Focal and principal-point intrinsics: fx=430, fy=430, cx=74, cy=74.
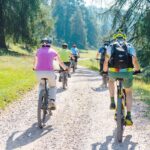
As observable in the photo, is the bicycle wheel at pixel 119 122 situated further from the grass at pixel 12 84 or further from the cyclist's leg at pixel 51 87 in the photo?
the grass at pixel 12 84

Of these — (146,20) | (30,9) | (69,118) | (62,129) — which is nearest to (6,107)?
(69,118)

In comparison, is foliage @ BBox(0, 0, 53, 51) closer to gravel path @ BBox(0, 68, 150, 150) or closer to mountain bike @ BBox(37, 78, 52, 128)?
gravel path @ BBox(0, 68, 150, 150)

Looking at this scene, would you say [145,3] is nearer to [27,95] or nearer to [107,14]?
[107,14]

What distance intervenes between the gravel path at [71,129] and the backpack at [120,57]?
1643 mm

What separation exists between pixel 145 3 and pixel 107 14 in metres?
4.26

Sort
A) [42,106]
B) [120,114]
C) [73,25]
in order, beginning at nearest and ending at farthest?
[120,114] < [42,106] < [73,25]

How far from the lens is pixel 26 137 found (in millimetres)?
9477

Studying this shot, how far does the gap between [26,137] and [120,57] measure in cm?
272

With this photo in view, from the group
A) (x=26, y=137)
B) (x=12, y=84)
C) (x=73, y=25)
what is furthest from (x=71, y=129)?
(x=73, y=25)

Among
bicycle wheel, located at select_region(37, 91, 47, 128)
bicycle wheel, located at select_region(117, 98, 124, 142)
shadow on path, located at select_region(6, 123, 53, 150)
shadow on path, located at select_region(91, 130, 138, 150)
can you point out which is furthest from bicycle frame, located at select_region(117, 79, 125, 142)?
bicycle wheel, located at select_region(37, 91, 47, 128)

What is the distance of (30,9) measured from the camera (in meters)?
43.8

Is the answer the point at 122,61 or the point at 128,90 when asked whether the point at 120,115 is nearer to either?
the point at 128,90

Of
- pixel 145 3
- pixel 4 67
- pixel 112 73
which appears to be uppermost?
pixel 145 3

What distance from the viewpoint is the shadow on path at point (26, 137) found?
350 inches
